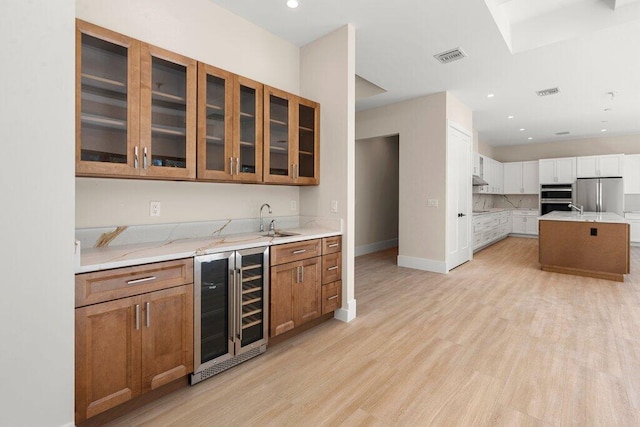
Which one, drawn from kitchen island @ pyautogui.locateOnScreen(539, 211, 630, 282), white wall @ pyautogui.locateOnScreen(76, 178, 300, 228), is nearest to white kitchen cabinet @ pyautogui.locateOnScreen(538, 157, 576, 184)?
kitchen island @ pyautogui.locateOnScreen(539, 211, 630, 282)

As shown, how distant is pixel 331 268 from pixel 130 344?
1741mm

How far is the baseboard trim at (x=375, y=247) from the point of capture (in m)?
6.47

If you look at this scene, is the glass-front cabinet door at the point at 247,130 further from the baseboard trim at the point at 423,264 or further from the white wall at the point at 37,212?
the baseboard trim at the point at 423,264

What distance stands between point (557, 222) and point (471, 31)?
3589 millimetres

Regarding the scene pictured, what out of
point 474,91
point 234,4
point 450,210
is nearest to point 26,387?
point 234,4

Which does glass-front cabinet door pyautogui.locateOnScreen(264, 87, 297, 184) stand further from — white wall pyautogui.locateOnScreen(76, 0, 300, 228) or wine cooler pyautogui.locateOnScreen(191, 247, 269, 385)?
wine cooler pyautogui.locateOnScreen(191, 247, 269, 385)

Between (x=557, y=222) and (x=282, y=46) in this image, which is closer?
(x=282, y=46)

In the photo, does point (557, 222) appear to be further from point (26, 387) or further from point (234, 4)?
point (26, 387)

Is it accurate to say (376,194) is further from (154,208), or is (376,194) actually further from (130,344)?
(130,344)

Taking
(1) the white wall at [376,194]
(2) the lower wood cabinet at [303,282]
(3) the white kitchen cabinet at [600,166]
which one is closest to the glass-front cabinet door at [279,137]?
(2) the lower wood cabinet at [303,282]

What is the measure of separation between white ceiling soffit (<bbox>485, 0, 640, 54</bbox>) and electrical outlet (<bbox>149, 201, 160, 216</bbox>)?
337cm

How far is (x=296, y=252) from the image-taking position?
260 centimetres

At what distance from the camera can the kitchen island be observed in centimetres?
447

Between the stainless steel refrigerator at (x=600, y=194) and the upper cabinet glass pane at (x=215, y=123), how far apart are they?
9295 mm
